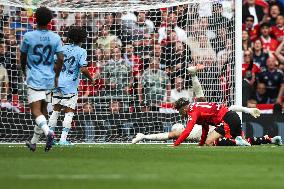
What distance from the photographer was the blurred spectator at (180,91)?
62.1 feet

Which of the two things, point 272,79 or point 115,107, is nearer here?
point 115,107

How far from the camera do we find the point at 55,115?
51.3 ft

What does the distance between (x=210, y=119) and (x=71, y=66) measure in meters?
2.58

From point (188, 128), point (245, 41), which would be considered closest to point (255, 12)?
point (245, 41)

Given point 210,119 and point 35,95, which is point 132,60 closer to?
point 210,119

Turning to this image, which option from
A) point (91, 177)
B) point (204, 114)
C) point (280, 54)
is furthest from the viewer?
point (280, 54)

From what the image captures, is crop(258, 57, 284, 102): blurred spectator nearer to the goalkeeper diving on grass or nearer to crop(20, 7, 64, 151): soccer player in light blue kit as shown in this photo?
the goalkeeper diving on grass

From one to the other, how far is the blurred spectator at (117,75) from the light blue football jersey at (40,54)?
6614 mm

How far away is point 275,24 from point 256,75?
1.44 metres

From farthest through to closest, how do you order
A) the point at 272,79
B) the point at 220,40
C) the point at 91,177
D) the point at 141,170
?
Result: the point at 272,79
the point at 220,40
the point at 141,170
the point at 91,177

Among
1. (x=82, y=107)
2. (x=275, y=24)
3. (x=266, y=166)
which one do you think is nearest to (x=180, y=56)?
(x=82, y=107)

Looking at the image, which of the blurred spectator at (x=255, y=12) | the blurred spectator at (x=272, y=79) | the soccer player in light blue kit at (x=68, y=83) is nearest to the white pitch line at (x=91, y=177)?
the soccer player in light blue kit at (x=68, y=83)

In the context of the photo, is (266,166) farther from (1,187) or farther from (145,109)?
(145,109)

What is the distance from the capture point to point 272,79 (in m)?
20.9
